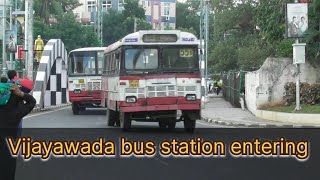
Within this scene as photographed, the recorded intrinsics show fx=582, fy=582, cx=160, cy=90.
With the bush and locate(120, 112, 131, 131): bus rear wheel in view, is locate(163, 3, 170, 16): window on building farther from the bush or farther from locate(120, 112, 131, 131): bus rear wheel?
locate(120, 112, 131, 131): bus rear wheel

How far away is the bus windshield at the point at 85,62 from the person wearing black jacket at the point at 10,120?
21.0 meters

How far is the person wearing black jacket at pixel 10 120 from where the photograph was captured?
7137mm

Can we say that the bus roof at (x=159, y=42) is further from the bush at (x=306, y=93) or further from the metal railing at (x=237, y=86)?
the metal railing at (x=237, y=86)

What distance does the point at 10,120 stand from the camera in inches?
286

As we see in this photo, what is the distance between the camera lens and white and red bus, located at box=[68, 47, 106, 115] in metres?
28.4

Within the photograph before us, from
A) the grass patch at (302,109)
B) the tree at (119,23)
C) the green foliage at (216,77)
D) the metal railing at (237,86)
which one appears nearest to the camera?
the grass patch at (302,109)

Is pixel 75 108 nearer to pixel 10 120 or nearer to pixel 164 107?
pixel 164 107

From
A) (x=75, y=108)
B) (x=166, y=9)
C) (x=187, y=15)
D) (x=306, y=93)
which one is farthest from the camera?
(x=187, y=15)

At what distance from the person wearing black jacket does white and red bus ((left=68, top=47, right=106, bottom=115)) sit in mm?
20858

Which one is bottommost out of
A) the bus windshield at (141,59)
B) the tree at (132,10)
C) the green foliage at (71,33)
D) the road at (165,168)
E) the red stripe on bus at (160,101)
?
the road at (165,168)

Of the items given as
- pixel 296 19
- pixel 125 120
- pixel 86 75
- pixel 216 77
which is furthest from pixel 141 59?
pixel 216 77

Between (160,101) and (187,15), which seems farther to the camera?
(187,15)

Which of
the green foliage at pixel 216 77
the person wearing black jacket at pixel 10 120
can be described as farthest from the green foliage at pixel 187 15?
the person wearing black jacket at pixel 10 120

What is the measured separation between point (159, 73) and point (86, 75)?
12.1 m
